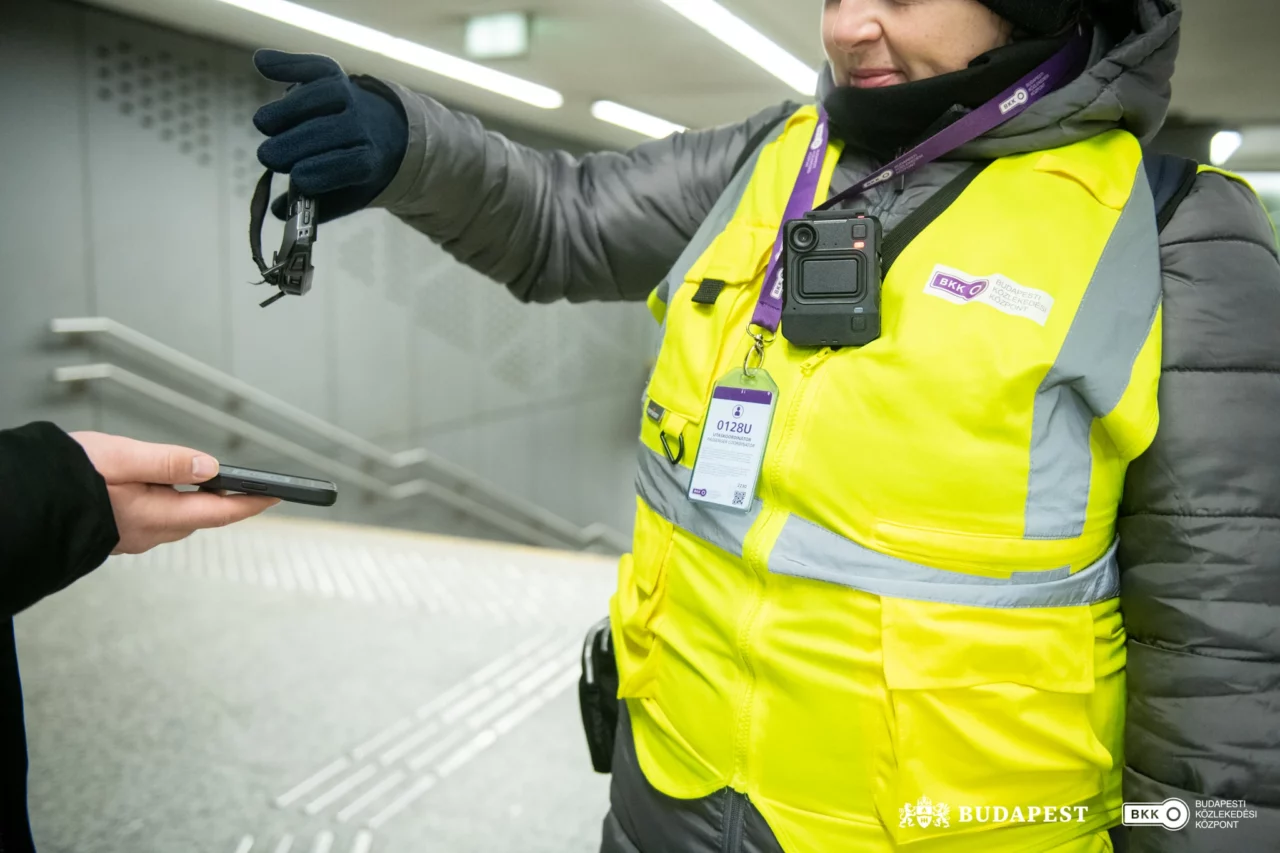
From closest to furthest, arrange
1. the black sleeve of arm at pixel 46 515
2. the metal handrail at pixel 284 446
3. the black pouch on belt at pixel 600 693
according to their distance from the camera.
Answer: the black sleeve of arm at pixel 46 515 < the black pouch on belt at pixel 600 693 < the metal handrail at pixel 284 446

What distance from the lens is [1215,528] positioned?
825 mm

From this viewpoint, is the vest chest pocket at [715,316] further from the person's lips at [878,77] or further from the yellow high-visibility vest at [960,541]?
the person's lips at [878,77]

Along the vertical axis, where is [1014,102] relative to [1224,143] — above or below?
below

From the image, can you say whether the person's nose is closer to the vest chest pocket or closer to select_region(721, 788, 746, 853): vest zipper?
the vest chest pocket

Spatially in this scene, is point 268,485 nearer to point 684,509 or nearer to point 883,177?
point 684,509

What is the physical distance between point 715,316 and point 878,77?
0.34 metres

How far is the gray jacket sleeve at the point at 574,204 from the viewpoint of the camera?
47.4 inches

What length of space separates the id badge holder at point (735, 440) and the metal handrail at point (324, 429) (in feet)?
13.5

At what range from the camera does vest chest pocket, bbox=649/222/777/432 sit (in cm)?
99

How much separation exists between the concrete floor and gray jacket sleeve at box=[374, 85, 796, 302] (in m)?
1.49

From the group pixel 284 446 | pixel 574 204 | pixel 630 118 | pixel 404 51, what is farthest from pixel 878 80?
pixel 630 118

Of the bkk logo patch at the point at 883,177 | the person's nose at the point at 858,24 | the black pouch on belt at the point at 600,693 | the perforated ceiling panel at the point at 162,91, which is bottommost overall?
the black pouch on belt at the point at 600,693

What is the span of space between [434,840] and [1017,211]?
1.91 m

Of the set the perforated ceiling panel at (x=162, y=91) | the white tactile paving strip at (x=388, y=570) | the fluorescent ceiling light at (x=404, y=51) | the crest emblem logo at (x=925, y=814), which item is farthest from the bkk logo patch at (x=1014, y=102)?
the perforated ceiling panel at (x=162, y=91)
